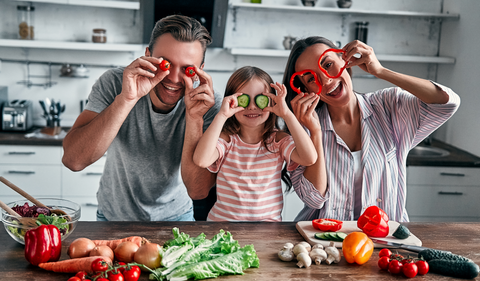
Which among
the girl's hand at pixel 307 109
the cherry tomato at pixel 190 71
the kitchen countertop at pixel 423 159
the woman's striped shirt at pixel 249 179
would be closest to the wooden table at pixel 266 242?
the woman's striped shirt at pixel 249 179

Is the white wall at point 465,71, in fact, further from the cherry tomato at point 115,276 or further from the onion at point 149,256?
the cherry tomato at point 115,276

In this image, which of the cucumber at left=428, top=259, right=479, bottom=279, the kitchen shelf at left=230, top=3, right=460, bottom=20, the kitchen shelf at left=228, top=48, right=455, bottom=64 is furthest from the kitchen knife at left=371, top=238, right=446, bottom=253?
the kitchen shelf at left=230, top=3, right=460, bottom=20

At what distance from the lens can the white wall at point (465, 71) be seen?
3.53 metres

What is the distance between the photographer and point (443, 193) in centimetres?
339

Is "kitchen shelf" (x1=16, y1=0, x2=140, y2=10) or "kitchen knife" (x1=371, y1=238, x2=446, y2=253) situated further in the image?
"kitchen shelf" (x1=16, y1=0, x2=140, y2=10)

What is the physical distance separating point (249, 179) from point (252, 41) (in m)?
2.53

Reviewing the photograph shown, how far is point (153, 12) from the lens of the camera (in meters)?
3.62

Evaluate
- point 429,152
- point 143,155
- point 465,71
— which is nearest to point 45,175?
point 143,155

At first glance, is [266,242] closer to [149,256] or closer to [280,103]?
[149,256]

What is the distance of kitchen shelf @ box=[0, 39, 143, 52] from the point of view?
11.6 feet

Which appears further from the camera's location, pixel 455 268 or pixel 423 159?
pixel 423 159

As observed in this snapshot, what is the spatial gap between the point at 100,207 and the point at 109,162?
23 cm

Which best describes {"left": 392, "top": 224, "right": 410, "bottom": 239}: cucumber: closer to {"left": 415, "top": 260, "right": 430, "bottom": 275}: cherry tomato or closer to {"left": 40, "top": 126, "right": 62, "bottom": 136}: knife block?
{"left": 415, "top": 260, "right": 430, "bottom": 275}: cherry tomato

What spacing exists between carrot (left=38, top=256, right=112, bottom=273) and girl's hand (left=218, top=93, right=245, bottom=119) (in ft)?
2.38
